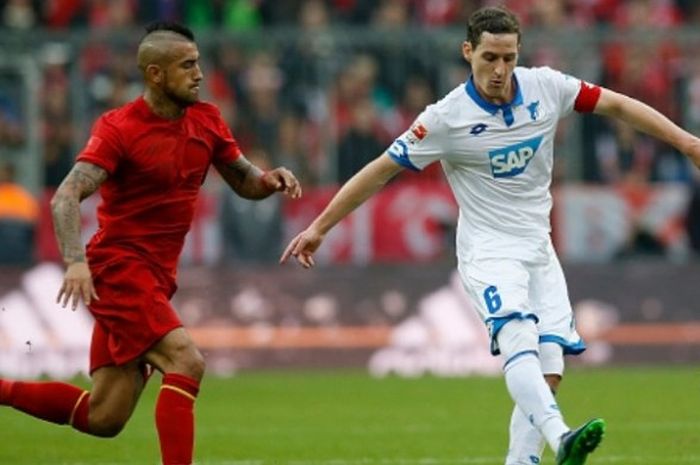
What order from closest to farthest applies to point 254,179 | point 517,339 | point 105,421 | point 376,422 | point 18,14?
point 517,339 → point 105,421 → point 254,179 → point 376,422 → point 18,14

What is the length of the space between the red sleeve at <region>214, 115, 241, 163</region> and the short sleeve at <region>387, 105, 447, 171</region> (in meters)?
1.15

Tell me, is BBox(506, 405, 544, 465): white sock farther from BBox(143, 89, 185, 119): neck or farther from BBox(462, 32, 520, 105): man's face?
BBox(143, 89, 185, 119): neck

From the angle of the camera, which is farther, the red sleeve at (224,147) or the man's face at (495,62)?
the red sleeve at (224,147)

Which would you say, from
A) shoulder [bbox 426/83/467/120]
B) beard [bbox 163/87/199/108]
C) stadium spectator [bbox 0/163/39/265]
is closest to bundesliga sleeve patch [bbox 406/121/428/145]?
shoulder [bbox 426/83/467/120]

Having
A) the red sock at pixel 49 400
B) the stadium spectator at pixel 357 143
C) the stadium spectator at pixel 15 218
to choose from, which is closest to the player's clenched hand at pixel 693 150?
the red sock at pixel 49 400

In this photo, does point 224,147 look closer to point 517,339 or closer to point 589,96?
point 589,96

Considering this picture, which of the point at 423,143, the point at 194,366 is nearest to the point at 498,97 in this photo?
the point at 423,143

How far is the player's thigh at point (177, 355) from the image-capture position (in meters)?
10.3

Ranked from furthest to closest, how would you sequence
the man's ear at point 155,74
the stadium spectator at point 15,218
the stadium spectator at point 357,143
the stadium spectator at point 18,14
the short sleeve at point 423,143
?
the stadium spectator at point 18,14 < the stadium spectator at point 357,143 < the stadium spectator at point 15,218 < the man's ear at point 155,74 < the short sleeve at point 423,143

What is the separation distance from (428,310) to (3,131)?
16.7 ft

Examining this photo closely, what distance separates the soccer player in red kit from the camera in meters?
10.3

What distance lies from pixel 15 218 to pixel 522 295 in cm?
1205

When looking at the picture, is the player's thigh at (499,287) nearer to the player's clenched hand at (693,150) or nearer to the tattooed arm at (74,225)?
the player's clenched hand at (693,150)

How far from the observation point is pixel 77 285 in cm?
983
